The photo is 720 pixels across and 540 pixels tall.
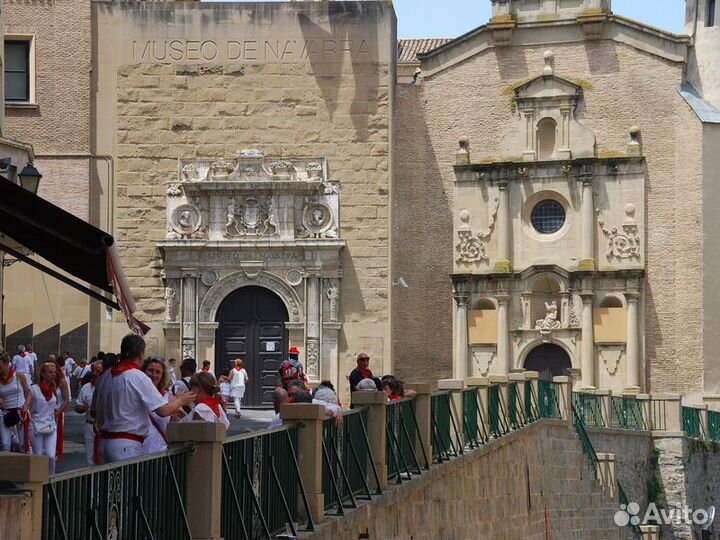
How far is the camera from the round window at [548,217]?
41.6 metres

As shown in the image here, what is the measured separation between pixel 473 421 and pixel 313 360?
47.9ft

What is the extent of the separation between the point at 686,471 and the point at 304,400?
26.5 metres

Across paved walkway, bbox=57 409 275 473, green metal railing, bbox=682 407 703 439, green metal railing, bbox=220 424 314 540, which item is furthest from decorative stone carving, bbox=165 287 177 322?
green metal railing, bbox=220 424 314 540

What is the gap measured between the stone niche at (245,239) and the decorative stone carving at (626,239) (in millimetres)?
6532

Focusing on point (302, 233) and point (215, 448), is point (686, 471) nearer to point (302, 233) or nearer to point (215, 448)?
point (302, 233)

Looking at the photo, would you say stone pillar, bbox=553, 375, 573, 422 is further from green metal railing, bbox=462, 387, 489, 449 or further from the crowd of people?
the crowd of people

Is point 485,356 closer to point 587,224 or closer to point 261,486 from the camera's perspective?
point 587,224

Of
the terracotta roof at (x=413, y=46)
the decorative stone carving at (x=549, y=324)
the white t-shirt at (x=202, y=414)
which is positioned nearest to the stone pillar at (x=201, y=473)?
the white t-shirt at (x=202, y=414)

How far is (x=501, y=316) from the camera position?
136ft

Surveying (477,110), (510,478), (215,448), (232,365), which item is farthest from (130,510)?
(477,110)

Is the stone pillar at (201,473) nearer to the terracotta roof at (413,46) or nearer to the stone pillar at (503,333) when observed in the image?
the stone pillar at (503,333)

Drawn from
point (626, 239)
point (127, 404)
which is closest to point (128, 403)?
point (127, 404)

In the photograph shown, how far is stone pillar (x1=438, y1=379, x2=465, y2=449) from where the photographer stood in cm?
2327

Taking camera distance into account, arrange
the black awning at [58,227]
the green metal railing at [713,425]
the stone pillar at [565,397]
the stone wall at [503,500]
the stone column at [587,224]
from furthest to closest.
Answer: the stone column at [587,224]
the green metal railing at [713,425]
the stone pillar at [565,397]
the stone wall at [503,500]
the black awning at [58,227]
